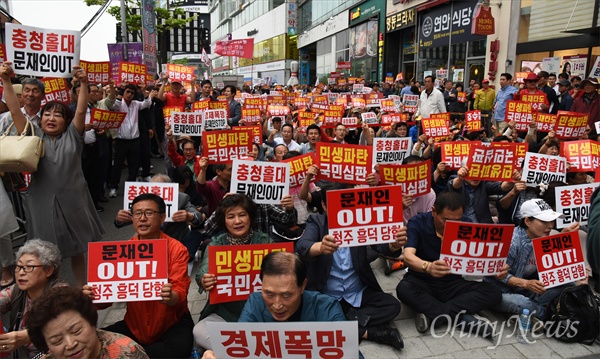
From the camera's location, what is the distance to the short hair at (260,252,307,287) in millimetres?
2531

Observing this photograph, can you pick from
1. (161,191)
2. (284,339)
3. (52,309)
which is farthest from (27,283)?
(284,339)

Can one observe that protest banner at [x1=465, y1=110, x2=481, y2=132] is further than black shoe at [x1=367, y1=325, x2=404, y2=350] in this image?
Yes

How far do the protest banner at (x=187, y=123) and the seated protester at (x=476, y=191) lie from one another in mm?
4276

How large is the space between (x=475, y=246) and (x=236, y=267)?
6.49 feet

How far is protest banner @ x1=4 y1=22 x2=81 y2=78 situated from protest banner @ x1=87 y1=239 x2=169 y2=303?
266cm

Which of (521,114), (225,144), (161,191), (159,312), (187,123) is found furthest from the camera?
(521,114)

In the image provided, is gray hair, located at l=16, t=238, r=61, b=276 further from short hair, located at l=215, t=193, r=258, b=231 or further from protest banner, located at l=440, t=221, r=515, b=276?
protest banner, located at l=440, t=221, r=515, b=276

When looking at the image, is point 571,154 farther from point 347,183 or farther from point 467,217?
point 347,183

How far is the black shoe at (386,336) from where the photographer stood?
12.7 feet

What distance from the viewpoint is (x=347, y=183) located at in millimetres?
5488

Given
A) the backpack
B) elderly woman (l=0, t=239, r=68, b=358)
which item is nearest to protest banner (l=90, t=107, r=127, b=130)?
elderly woman (l=0, t=239, r=68, b=358)

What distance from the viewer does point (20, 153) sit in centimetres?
369

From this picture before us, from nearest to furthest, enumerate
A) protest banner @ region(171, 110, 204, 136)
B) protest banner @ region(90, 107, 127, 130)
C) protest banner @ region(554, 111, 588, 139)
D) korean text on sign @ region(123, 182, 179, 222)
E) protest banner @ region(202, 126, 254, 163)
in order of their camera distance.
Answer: korean text on sign @ region(123, 182, 179, 222) → protest banner @ region(202, 126, 254, 163) → protest banner @ region(90, 107, 127, 130) → protest banner @ region(554, 111, 588, 139) → protest banner @ region(171, 110, 204, 136)

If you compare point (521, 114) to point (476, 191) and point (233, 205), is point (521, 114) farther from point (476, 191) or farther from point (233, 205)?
point (233, 205)
